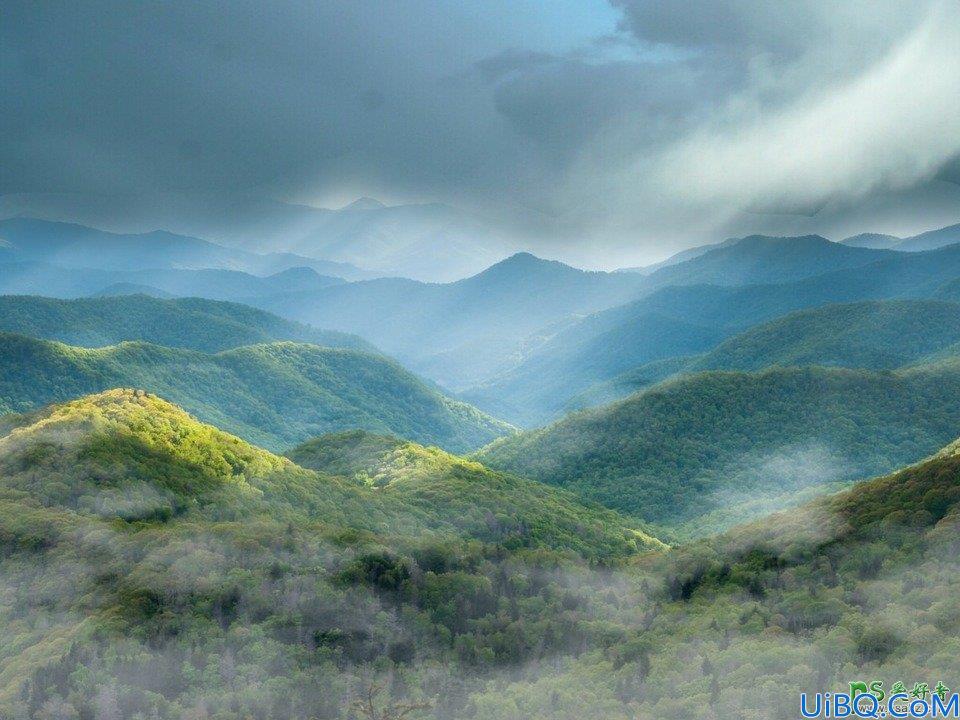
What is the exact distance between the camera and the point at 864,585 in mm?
50031

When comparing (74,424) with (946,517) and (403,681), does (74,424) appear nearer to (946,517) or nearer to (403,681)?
(403,681)

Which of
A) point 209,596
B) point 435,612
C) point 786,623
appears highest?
point 209,596

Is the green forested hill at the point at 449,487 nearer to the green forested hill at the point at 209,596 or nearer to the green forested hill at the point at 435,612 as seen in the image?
the green forested hill at the point at 209,596

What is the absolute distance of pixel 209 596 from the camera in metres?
52.0

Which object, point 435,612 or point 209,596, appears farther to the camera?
point 435,612

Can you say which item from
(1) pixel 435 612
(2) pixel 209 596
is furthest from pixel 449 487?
(2) pixel 209 596

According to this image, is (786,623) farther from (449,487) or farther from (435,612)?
(449,487)

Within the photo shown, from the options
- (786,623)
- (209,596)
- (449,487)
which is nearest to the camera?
(786,623)

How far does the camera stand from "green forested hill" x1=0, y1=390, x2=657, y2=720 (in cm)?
4269

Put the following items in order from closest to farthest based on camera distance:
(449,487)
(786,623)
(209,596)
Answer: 1. (786,623)
2. (209,596)
3. (449,487)

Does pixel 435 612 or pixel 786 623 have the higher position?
pixel 435 612

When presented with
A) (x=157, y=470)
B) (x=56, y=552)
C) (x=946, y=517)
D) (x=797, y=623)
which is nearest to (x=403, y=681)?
(x=797, y=623)

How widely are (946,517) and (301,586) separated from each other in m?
51.6

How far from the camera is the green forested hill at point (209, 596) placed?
140ft
